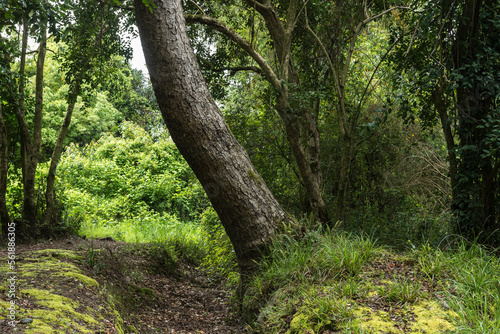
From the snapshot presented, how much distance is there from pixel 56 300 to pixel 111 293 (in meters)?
1.09

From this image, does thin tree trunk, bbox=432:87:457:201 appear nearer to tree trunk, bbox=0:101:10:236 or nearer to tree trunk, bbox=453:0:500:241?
tree trunk, bbox=453:0:500:241

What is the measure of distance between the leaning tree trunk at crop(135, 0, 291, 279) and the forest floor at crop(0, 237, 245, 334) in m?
1.16

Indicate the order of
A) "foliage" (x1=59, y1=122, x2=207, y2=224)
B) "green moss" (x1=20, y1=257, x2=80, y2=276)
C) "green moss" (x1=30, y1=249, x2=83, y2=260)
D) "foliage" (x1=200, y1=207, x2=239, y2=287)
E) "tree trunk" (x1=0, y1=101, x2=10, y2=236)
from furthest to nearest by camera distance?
"foliage" (x1=59, y1=122, x2=207, y2=224)
"foliage" (x1=200, y1=207, x2=239, y2=287)
"tree trunk" (x1=0, y1=101, x2=10, y2=236)
"green moss" (x1=30, y1=249, x2=83, y2=260)
"green moss" (x1=20, y1=257, x2=80, y2=276)

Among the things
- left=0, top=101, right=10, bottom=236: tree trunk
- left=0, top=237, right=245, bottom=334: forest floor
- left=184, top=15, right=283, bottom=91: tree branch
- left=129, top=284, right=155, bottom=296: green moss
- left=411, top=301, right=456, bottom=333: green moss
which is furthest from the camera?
left=0, top=101, right=10, bottom=236: tree trunk

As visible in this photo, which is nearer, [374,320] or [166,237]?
[374,320]

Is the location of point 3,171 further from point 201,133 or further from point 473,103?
point 473,103

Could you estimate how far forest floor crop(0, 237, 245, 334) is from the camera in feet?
10.3

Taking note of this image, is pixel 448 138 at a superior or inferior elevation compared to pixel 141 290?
superior

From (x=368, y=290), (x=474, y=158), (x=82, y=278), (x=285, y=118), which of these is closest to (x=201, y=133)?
(x=285, y=118)

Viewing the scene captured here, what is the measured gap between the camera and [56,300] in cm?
333

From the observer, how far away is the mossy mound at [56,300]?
9.46ft

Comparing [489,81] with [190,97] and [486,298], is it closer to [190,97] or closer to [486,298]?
[486,298]

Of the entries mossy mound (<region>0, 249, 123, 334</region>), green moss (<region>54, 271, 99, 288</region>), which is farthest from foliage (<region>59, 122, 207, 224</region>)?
green moss (<region>54, 271, 99, 288</region>)

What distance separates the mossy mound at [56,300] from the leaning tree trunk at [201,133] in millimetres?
1502
